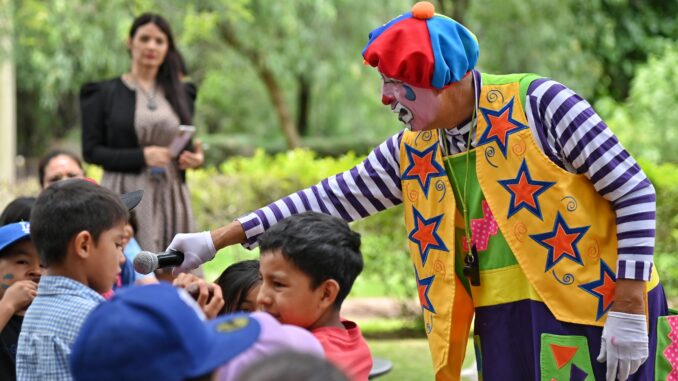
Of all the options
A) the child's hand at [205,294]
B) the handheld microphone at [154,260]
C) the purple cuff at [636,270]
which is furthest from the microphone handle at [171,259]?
the purple cuff at [636,270]

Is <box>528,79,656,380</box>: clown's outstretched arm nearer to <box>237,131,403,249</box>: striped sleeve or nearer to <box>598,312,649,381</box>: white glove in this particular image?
<box>598,312,649,381</box>: white glove

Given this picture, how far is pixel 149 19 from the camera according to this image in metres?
6.13

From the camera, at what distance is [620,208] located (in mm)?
3250

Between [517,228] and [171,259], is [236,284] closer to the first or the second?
[171,259]

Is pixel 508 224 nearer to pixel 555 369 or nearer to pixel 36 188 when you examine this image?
pixel 555 369

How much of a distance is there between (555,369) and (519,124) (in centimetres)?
75

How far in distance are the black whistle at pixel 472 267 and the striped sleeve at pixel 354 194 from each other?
403mm

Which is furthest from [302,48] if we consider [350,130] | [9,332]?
[9,332]

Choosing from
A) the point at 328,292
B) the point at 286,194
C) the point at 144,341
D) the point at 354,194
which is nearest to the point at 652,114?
the point at 286,194

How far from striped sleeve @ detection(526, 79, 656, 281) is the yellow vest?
73 millimetres

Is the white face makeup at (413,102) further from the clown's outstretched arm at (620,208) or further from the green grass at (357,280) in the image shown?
the green grass at (357,280)

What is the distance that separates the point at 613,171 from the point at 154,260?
1384 millimetres

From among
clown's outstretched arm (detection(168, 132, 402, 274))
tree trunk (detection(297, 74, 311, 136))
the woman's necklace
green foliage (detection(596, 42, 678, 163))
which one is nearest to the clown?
clown's outstretched arm (detection(168, 132, 402, 274))

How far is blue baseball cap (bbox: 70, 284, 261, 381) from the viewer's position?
2062mm
